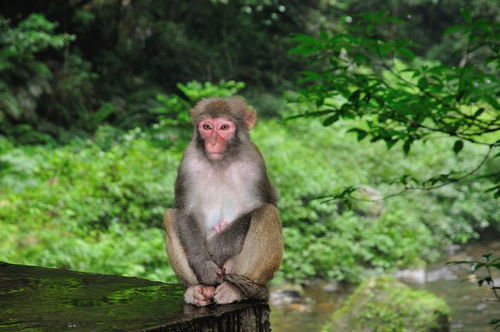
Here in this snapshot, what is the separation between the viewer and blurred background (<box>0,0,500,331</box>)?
10.6 ft

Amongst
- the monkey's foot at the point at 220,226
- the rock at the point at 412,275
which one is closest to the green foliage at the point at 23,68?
the rock at the point at 412,275

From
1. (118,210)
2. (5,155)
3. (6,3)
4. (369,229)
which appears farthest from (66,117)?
(369,229)

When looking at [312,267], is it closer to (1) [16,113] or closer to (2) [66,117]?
(1) [16,113]

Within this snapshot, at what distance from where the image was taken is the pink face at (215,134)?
2479 millimetres

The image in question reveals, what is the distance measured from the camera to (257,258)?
2367 mm

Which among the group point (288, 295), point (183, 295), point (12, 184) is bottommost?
point (183, 295)

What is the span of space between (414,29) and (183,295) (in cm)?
2707

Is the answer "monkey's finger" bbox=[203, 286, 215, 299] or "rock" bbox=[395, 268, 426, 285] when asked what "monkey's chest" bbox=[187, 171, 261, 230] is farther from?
"rock" bbox=[395, 268, 426, 285]

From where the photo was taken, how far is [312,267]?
29.4ft

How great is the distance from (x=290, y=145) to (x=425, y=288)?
3.97 meters

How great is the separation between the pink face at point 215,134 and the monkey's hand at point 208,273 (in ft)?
1.47

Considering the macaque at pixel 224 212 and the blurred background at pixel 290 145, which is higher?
the blurred background at pixel 290 145

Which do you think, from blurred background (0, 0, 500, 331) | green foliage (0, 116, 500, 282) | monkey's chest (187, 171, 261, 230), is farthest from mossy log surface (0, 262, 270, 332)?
green foliage (0, 116, 500, 282)

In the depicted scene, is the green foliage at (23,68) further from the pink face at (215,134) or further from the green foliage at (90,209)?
the pink face at (215,134)
